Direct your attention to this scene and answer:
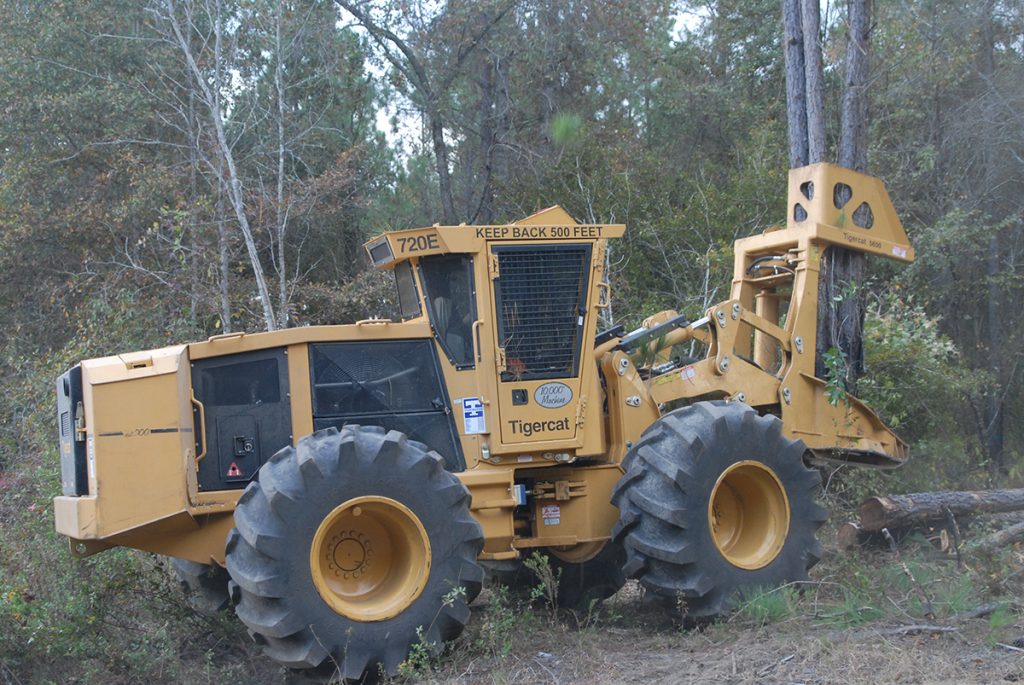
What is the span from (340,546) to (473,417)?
126 centimetres

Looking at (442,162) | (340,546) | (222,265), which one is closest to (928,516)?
(340,546)

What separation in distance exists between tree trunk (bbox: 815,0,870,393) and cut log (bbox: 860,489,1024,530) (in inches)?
46.9

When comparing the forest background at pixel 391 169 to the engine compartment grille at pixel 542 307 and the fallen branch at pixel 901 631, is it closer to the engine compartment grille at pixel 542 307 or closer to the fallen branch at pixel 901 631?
the engine compartment grille at pixel 542 307

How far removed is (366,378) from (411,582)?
4.71ft

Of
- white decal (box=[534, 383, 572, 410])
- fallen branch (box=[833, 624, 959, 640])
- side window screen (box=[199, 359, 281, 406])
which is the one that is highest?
side window screen (box=[199, 359, 281, 406])

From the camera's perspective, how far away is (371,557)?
655 cm

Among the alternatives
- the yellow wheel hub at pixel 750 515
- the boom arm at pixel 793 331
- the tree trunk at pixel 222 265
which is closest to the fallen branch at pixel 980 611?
the yellow wheel hub at pixel 750 515

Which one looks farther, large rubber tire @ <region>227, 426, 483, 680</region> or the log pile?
the log pile

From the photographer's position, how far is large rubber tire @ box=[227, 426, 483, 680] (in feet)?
19.4

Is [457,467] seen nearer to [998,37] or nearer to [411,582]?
[411,582]

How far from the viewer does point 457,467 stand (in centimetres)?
721

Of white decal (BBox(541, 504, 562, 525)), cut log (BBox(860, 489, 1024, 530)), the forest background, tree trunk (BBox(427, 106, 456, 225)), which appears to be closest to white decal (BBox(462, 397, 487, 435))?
white decal (BBox(541, 504, 562, 525))

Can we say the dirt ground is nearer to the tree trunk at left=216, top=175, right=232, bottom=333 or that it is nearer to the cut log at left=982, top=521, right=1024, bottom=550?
the cut log at left=982, top=521, right=1024, bottom=550

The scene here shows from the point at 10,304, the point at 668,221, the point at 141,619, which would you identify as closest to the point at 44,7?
the point at 10,304
